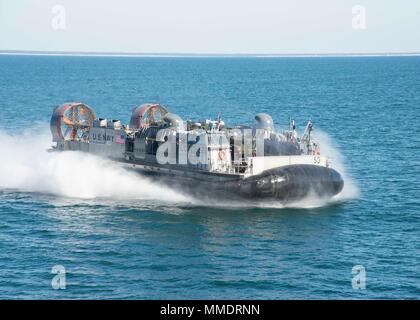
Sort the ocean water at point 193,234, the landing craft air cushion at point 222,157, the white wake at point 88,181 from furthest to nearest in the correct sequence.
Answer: the white wake at point 88,181, the landing craft air cushion at point 222,157, the ocean water at point 193,234

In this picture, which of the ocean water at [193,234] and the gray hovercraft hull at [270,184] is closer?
the ocean water at [193,234]

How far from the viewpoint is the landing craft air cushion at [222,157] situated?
42.9 metres

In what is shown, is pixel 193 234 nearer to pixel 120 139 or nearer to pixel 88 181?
pixel 88 181

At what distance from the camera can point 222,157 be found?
45.0m

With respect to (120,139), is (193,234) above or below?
below

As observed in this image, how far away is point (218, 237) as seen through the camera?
123 ft

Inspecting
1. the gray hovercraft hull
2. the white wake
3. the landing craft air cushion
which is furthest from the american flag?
the gray hovercraft hull

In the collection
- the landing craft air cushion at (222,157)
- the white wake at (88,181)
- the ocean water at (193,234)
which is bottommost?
the ocean water at (193,234)

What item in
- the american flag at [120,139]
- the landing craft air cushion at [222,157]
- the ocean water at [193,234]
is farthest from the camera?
the american flag at [120,139]

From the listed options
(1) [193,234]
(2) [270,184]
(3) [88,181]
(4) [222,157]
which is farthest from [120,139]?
(1) [193,234]

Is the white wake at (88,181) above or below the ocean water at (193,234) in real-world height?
above

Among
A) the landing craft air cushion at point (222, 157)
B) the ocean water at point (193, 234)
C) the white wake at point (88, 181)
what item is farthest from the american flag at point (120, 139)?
the ocean water at point (193, 234)

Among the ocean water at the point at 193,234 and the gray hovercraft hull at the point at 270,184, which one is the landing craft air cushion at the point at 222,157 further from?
the ocean water at the point at 193,234
